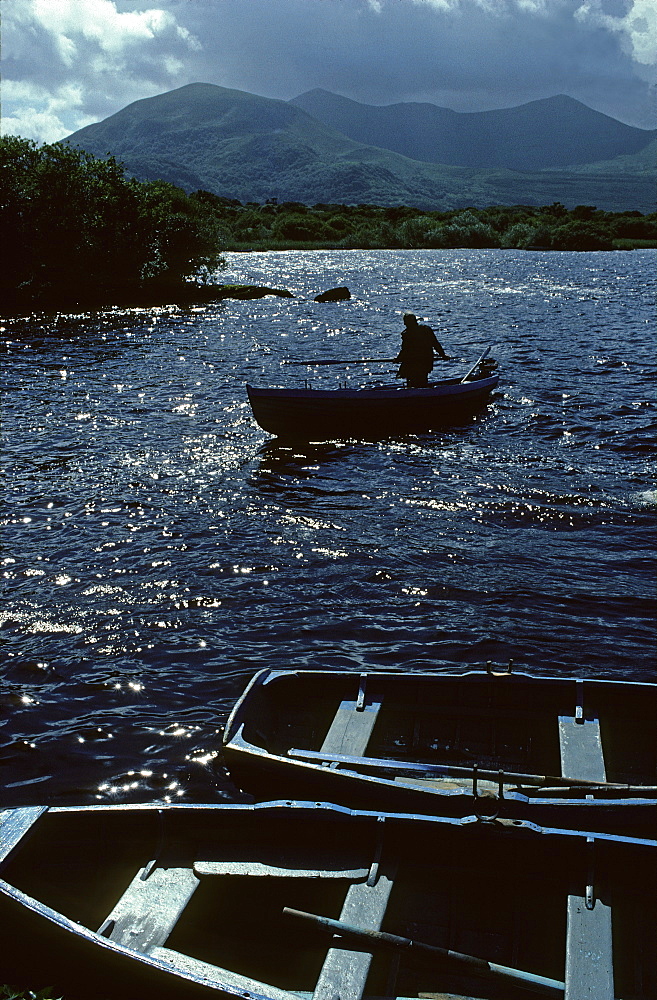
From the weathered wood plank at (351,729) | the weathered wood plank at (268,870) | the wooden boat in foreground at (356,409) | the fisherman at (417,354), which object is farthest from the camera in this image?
the fisherman at (417,354)

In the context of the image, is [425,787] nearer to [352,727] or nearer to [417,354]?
Result: [352,727]

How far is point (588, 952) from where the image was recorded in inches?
254

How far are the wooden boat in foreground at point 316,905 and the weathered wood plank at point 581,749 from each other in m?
1.60

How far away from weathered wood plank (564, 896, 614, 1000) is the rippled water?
463 cm

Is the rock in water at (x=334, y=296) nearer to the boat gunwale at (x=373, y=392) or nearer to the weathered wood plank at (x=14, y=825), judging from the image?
the boat gunwale at (x=373, y=392)

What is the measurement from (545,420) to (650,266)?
74.0 m

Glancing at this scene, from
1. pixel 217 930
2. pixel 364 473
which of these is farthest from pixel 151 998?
pixel 364 473

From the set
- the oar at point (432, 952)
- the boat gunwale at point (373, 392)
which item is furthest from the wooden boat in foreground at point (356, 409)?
the oar at point (432, 952)

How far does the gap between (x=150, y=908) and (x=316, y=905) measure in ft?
4.79

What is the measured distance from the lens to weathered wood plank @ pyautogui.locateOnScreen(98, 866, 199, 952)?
6.83 metres

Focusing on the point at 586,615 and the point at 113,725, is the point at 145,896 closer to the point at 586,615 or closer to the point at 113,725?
the point at 113,725

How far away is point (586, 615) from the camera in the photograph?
1405 cm

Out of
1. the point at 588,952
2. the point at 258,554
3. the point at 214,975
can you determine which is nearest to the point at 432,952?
the point at 588,952

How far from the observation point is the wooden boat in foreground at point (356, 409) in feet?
77.4
